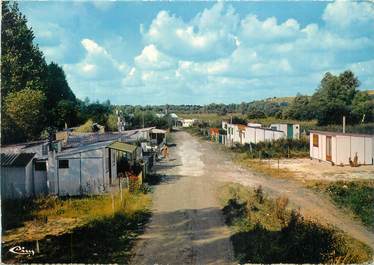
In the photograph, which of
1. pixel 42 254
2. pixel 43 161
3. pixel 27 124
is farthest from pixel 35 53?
pixel 42 254

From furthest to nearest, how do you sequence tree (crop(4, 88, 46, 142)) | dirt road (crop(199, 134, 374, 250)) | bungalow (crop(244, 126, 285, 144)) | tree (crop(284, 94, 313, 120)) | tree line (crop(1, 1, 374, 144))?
1. tree (crop(284, 94, 313, 120))
2. bungalow (crop(244, 126, 285, 144))
3. tree line (crop(1, 1, 374, 144))
4. tree (crop(4, 88, 46, 142))
5. dirt road (crop(199, 134, 374, 250))

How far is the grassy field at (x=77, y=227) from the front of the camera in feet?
34.9

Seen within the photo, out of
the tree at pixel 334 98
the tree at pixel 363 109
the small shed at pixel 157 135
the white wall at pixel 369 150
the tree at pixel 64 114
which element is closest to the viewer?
the white wall at pixel 369 150

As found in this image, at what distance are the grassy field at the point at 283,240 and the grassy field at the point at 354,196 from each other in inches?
93.9

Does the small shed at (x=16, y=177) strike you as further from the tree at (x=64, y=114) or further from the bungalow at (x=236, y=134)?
the bungalow at (x=236, y=134)

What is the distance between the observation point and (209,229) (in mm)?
12781

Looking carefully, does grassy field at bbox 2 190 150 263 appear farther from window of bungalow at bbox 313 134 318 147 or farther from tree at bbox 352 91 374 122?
tree at bbox 352 91 374 122

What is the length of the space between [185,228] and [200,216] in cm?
150

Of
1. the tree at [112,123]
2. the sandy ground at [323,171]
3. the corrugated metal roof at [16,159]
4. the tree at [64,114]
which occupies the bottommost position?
the sandy ground at [323,171]

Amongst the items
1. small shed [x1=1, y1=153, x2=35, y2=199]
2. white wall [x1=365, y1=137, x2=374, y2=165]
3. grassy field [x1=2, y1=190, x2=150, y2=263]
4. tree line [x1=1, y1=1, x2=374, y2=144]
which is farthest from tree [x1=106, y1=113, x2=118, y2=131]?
grassy field [x1=2, y1=190, x2=150, y2=263]

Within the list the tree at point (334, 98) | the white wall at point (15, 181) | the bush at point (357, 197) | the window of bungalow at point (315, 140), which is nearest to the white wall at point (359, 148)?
the window of bungalow at point (315, 140)

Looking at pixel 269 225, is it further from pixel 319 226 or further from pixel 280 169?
pixel 280 169

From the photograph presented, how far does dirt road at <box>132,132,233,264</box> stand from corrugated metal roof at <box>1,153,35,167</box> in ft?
17.6

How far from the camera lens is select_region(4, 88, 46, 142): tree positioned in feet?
63.0
